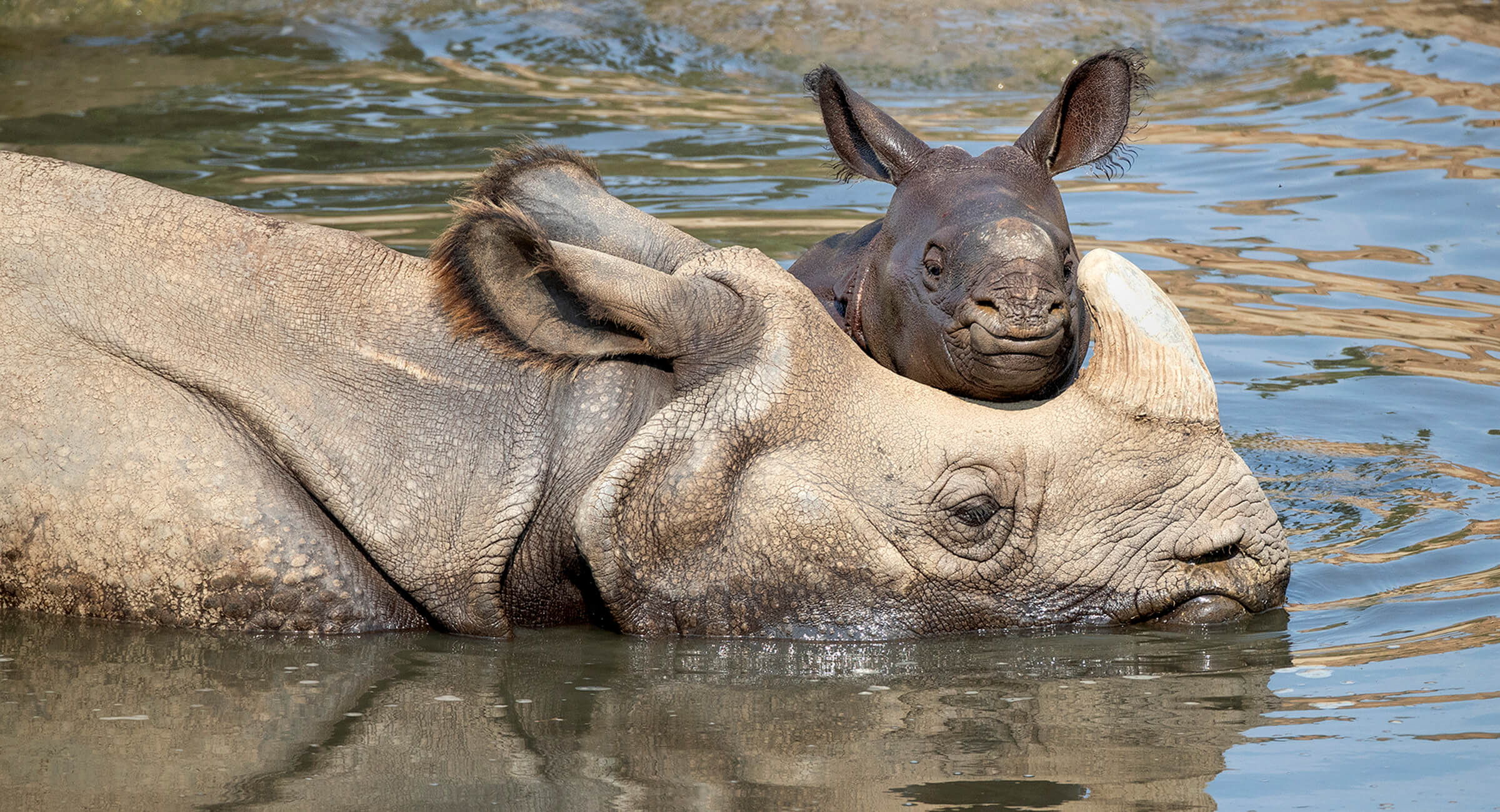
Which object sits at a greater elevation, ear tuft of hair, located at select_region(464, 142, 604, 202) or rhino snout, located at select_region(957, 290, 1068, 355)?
ear tuft of hair, located at select_region(464, 142, 604, 202)

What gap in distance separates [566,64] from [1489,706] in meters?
13.5

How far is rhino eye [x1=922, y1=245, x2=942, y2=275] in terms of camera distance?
18.9ft

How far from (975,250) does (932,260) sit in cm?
26

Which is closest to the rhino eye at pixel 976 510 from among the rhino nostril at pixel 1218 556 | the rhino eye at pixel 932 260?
the rhino nostril at pixel 1218 556

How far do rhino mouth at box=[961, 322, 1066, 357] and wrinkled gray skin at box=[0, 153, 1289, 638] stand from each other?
0.15 m

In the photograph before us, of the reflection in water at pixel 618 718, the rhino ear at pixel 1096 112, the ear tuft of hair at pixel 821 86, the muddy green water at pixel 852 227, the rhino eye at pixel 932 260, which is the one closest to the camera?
the reflection in water at pixel 618 718

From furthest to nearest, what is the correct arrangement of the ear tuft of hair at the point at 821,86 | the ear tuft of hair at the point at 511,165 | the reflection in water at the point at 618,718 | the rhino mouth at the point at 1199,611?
the ear tuft of hair at the point at 821,86
the ear tuft of hair at the point at 511,165
the rhino mouth at the point at 1199,611
the reflection in water at the point at 618,718

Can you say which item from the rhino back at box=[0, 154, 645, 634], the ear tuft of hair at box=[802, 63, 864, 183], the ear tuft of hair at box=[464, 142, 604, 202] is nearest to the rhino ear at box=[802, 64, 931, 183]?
the ear tuft of hair at box=[802, 63, 864, 183]

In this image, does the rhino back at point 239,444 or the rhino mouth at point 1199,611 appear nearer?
the rhino back at point 239,444

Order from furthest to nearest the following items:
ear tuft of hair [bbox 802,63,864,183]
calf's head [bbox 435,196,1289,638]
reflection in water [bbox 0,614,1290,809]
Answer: ear tuft of hair [bbox 802,63,864,183] < calf's head [bbox 435,196,1289,638] < reflection in water [bbox 0,614,1290,809]

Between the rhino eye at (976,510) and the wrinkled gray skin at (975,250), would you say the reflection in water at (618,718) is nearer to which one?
the rhino eye at (976,510)

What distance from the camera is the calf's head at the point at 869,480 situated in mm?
5270

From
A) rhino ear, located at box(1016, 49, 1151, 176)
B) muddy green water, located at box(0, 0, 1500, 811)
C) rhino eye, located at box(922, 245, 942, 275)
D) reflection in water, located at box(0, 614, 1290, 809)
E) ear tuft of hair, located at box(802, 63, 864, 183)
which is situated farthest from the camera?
ear tuft of hair, located at box(802, 63, 864, 183)

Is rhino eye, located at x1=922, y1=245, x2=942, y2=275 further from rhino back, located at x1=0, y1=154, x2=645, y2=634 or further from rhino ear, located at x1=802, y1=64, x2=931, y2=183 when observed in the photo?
rhino back, located at x1=0, y1=154, x2=645, y2=634
